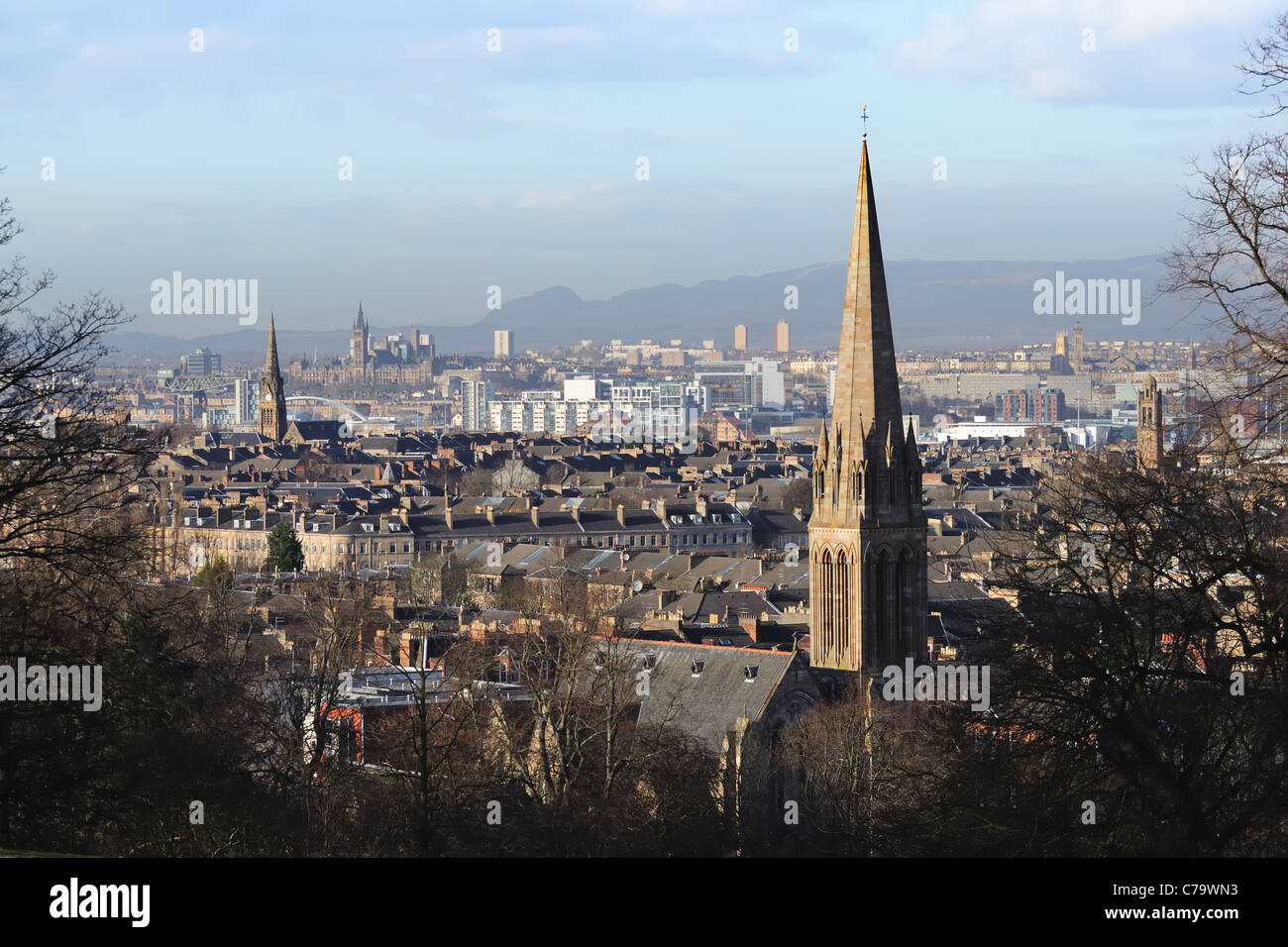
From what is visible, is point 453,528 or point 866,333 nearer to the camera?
point 866,333

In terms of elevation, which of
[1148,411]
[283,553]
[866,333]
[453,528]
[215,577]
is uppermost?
[866,333]

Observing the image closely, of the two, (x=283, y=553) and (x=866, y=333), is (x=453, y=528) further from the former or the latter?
(x=866, y=333)

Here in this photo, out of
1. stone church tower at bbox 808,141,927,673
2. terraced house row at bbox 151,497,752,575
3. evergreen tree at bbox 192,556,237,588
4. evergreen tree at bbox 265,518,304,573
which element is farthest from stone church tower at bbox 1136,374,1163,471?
stone church tower at bbox 808,141,927,673

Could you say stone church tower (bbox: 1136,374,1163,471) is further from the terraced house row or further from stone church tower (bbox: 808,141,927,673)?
stone church tower (bbox: 808,141,927,673)

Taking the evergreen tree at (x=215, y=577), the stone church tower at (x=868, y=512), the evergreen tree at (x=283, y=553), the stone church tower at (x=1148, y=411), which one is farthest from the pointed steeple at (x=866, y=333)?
the stone church tower at (x=1148, y=411)

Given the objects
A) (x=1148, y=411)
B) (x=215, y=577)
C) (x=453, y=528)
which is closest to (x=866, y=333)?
(x=215, y=577)
